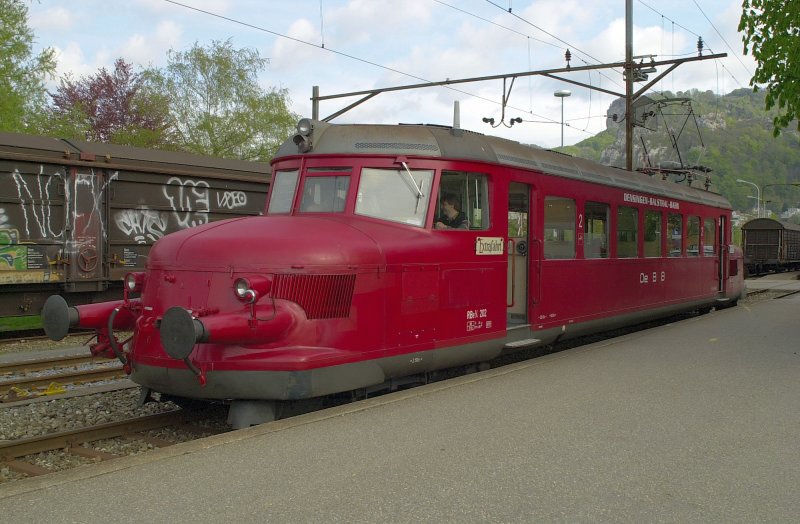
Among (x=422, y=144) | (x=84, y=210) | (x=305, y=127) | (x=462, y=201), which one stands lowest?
(x=462, y=201)

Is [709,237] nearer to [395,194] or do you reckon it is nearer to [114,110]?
[395,194]

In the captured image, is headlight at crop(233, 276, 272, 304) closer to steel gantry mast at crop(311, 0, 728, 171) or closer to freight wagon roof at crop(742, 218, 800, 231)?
steel gantry mast at crop(311, 0, 728, 171)

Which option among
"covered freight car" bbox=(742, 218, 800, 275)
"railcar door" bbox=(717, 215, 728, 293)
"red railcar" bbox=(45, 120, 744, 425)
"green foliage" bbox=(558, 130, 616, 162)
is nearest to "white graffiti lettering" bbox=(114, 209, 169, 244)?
"red railcar" bbox=(45, 120, 744, 425)

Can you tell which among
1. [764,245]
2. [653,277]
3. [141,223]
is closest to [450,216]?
[653,277]

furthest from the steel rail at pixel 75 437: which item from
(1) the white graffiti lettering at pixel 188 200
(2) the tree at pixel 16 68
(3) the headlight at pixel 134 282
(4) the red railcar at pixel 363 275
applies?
(2) the tree at pixel 16 68

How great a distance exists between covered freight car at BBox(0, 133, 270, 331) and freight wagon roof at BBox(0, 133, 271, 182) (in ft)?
0.06

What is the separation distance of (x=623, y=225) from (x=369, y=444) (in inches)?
292

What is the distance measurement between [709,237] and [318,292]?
→ 12105 mm

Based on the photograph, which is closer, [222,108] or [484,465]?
[484,465]

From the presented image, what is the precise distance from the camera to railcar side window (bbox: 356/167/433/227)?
7.14 metres

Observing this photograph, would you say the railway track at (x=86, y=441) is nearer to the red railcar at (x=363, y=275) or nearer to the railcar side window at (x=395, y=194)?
the red railcar at (x=363, y=275)

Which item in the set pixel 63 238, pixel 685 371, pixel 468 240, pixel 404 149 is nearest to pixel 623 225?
pixel 685 371

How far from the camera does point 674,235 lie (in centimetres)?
1378

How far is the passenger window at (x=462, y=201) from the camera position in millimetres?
7465
